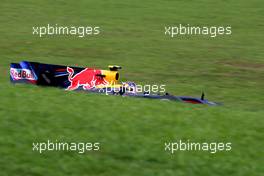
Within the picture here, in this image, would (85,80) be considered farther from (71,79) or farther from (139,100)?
(139,100)

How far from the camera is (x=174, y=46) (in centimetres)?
2217

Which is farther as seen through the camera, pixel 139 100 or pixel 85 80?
pixel 85 80

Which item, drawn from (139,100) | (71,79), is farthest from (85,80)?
(139,100)

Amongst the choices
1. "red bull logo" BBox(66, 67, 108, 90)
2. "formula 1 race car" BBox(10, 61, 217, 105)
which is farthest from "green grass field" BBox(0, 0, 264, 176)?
"red bull logo" BBox(66, 67, 108, 90)

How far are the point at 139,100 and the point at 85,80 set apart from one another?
3750mm

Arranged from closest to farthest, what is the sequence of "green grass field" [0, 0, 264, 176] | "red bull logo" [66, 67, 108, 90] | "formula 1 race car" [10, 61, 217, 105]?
"green grass field" [0, 0, 264, 176]
"formula 1 race car" [10, 61, 217, 105]
"red bull logo" [66, 67, 108, 90]

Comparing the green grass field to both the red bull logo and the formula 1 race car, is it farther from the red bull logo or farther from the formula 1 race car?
the red bull logo

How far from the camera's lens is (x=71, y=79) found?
12.0 meters

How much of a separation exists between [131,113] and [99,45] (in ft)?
47.5

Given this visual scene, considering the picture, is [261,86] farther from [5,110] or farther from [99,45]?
[5,110]

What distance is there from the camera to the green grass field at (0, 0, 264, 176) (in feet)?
20.7

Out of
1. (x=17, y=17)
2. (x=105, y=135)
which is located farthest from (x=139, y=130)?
(x=17, y=17)

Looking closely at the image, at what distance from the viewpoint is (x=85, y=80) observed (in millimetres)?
12078

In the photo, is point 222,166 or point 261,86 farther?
point 261,86
